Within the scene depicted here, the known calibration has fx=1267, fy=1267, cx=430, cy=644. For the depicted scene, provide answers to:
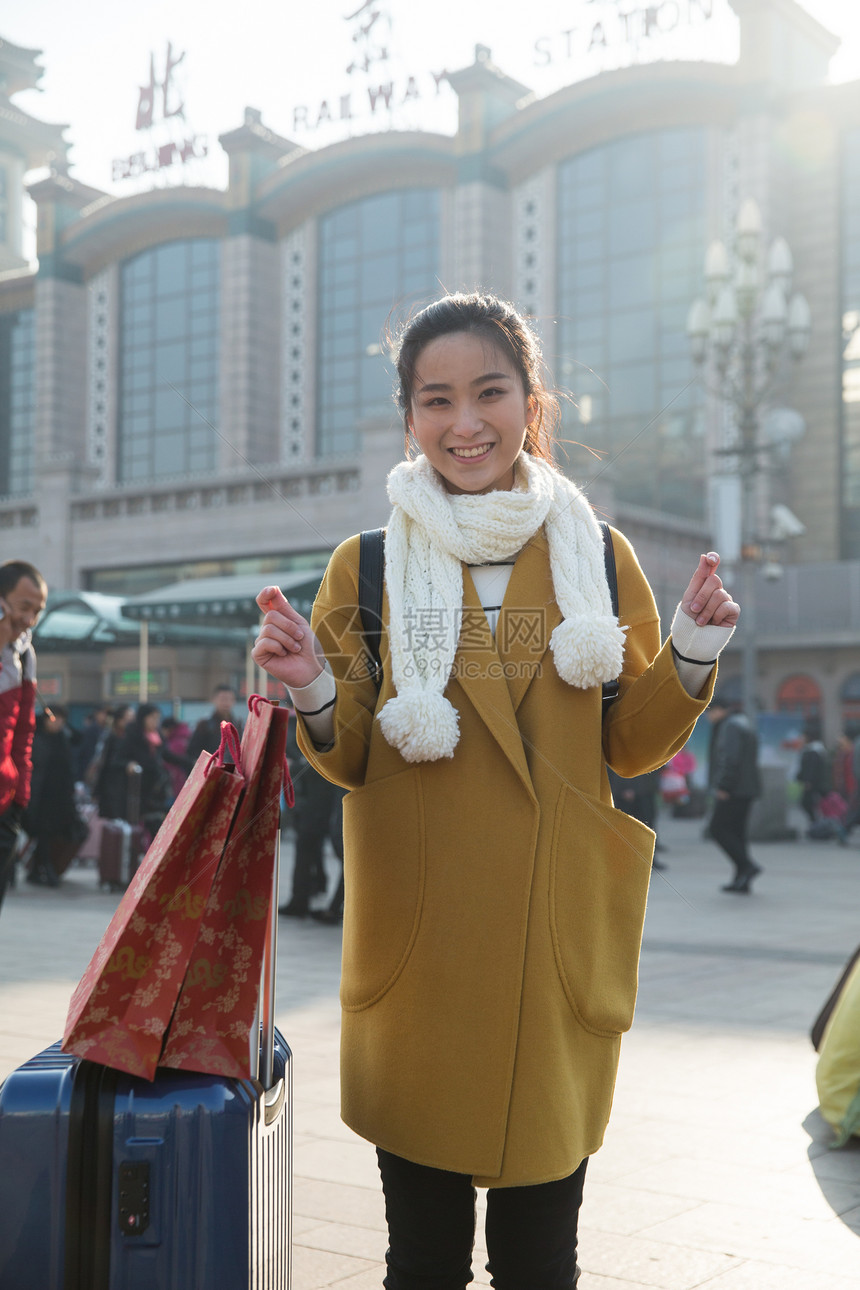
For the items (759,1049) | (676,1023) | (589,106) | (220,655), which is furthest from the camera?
(589,106)

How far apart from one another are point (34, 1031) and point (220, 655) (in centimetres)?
1614

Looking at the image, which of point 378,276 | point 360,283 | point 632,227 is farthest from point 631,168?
point 360,283

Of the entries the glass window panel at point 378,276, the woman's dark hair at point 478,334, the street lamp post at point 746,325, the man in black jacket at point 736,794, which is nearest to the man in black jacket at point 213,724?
the man in black jacket at point 736,794

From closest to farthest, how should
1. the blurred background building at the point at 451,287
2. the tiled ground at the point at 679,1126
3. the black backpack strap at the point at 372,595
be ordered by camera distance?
the black backpack strap at the point at 372,595 → the tiled ground at the point at 679,1126 → the blurred background building at the point at 451,287

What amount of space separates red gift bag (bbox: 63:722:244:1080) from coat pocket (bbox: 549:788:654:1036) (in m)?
0.48

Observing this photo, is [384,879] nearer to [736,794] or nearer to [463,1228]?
[463,1228]

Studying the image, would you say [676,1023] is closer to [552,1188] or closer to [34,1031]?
[34,1031]

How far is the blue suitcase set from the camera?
1.60 metres

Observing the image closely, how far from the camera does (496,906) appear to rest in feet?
5.82

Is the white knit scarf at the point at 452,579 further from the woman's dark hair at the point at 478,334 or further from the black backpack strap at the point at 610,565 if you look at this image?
the woman's dark hair at the point at 478,334

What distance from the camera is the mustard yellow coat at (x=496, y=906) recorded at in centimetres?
176

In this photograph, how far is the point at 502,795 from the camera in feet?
5.92

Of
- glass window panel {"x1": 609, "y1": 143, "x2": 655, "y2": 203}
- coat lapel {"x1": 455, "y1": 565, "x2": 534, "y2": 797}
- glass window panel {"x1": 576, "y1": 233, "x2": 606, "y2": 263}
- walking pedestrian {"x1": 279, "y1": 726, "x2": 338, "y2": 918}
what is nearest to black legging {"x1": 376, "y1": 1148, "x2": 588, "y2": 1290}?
coat lapel {"x1": 455, "y1": 565, "x2": 534, "y2": 797}

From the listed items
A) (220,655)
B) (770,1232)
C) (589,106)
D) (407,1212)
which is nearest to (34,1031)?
(770,1232)
